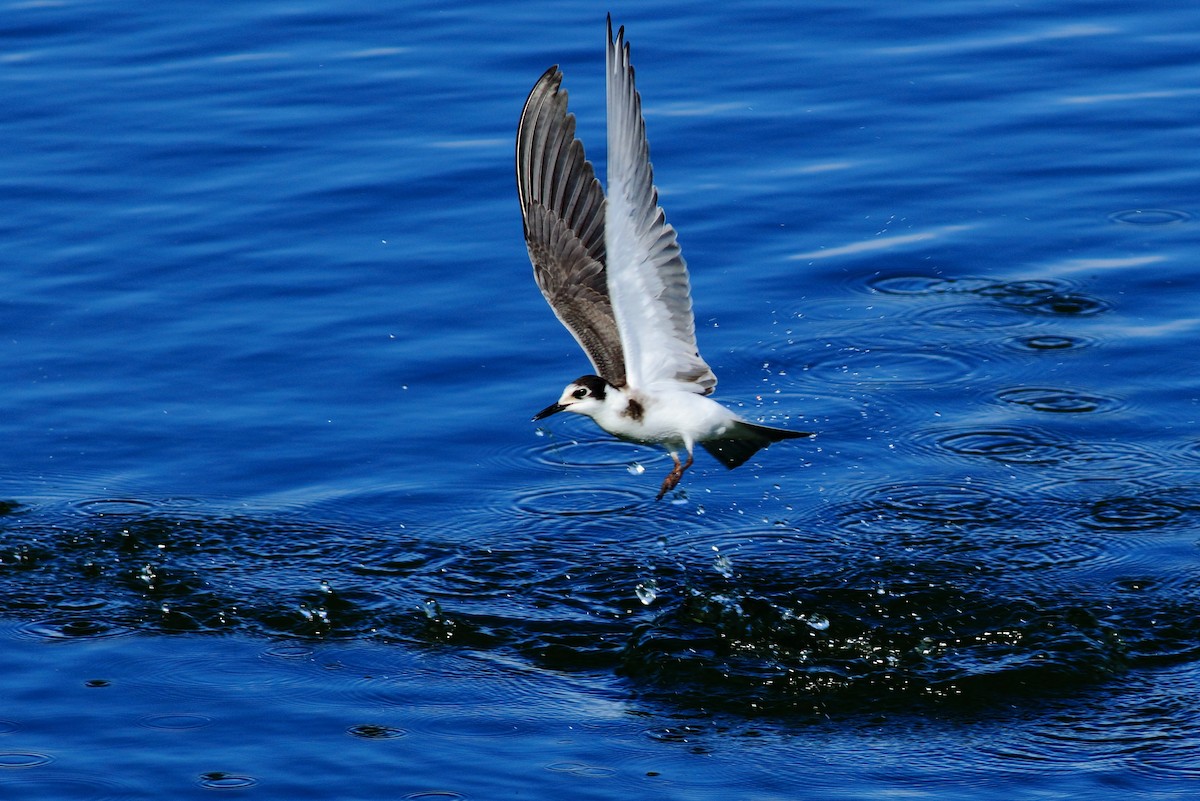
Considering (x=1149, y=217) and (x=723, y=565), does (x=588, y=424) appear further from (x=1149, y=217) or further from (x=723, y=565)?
(x=1149, y=217)

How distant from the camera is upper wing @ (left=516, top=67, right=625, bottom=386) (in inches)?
383

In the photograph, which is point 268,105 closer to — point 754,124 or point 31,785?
point 754,124

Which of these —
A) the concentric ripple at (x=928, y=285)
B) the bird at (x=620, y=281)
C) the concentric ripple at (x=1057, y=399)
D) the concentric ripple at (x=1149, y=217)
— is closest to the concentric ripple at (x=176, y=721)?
the bird at (x=620, y=281)

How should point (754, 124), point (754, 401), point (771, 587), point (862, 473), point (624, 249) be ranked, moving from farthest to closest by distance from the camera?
point (754, 124), point (754, 401), point (862, 473), point (771, 587), point (624, 249)

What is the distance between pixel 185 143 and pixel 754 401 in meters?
6.14

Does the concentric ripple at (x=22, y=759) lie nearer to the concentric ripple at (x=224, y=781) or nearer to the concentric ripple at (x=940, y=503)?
the concentric ripple at (x=224, y=781)

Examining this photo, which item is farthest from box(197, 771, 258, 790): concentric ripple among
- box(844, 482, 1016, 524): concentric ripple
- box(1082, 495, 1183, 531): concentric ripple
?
box(1082, 495, 1183, 531): concentric ripple

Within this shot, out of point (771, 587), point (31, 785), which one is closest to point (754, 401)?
point (771, 587)

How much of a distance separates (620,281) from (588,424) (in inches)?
125

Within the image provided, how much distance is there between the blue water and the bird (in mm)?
885

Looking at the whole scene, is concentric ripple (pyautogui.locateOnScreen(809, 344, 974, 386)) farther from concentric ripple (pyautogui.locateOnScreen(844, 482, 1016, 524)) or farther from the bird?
the bird

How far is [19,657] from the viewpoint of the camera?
9.23 metres

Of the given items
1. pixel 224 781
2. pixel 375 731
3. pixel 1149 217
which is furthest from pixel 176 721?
pixel 1149 217

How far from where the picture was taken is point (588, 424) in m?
12.1
